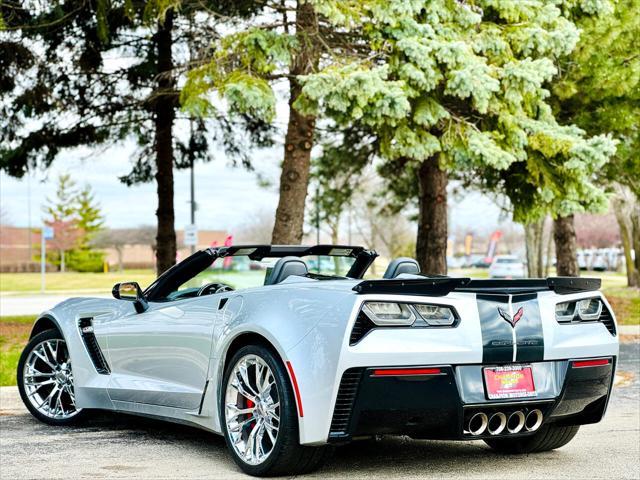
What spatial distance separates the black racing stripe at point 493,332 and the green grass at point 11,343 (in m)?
6.92

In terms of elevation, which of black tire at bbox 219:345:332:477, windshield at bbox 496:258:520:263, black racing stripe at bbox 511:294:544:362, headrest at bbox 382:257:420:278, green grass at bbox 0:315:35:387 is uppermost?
headrest at bbox 382:257:420:278

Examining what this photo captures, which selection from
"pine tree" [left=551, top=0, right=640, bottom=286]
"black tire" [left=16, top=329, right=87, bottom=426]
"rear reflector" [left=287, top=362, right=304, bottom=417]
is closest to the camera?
"rear reflector" [left=287, top=362, right=304, bottom=417]

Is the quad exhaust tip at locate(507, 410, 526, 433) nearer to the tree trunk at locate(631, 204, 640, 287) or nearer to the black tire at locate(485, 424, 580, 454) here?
the black tire at locate(485, 424, 580, 454)

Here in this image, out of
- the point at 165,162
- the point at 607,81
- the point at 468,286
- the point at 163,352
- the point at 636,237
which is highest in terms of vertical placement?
the point at 607,81

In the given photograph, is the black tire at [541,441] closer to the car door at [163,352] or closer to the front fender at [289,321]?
the front fender at [289,321]

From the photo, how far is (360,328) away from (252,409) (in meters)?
0.95

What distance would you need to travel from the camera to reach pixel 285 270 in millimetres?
6062

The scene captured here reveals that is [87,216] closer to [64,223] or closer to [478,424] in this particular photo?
[64,223]

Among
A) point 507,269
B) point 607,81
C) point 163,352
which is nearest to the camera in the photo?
point 163,352

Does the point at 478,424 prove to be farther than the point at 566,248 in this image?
No

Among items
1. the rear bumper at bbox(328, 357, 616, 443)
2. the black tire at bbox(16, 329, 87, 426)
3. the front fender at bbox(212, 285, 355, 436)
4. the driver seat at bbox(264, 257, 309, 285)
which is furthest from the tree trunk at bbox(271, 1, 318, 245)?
the rear bumper at bbox(328, 357, 616, 443)

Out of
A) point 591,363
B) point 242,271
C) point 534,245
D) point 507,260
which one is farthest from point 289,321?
point 507,260

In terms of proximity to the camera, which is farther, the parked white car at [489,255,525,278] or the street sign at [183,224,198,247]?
the parked white car at [489,255,525,278]

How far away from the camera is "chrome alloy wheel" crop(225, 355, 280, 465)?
5539 mm
